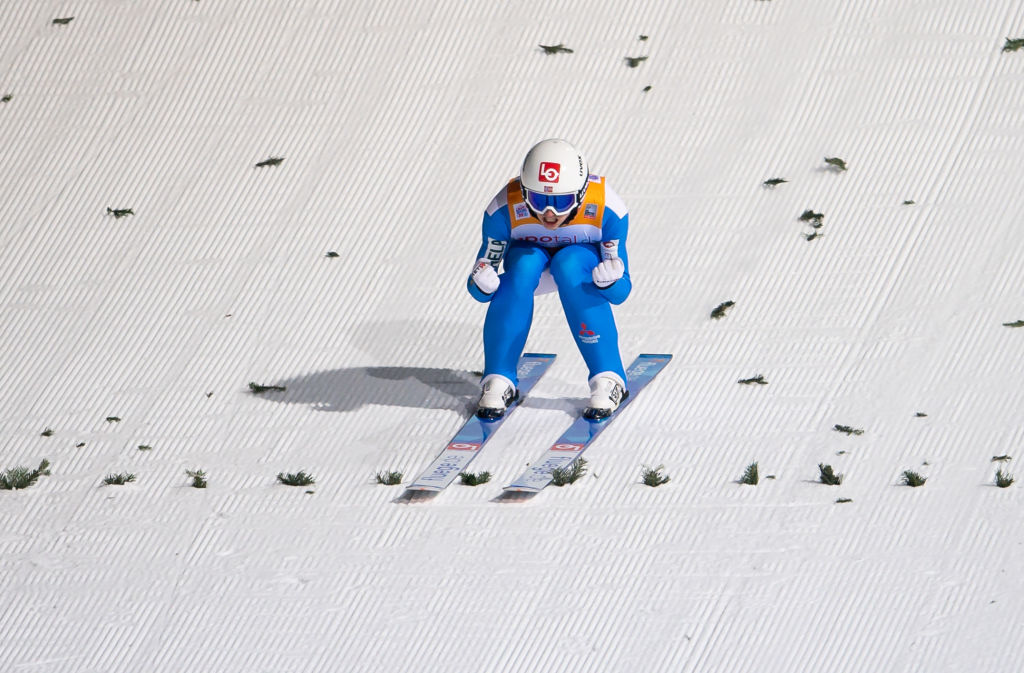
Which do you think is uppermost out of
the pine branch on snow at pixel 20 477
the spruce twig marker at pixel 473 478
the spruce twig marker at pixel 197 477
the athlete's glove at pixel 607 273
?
the athlete's glove at pixel 607 273

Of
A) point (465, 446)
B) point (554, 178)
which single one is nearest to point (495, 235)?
point (554, 178)

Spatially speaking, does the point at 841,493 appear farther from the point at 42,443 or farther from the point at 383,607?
the point at 42,443

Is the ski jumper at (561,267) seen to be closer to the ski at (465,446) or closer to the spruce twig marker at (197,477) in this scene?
the ski at (465,446)

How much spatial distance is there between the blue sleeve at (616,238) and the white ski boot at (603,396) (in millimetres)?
410

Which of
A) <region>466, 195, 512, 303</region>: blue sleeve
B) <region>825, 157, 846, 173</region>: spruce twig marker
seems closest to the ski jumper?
<region>466, 195, 512, 303</region>: blue sleeve

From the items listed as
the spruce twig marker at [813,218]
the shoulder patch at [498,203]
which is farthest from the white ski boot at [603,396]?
the spruce twig marker at [813,218]

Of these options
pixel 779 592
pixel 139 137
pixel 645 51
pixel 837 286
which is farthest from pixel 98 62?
pixel 779 592

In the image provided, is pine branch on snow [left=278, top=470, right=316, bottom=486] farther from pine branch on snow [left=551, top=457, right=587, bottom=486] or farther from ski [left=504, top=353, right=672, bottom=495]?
pine branch on snow [left=551, top=457, right=587, bottom=486]

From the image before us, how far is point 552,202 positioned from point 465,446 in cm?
127

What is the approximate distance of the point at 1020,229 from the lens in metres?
9.50

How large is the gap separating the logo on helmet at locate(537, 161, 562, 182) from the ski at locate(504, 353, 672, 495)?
1255 mm

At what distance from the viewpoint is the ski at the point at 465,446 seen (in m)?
7.31

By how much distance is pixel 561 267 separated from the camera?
777cm

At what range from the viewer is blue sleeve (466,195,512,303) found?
7832 mm
